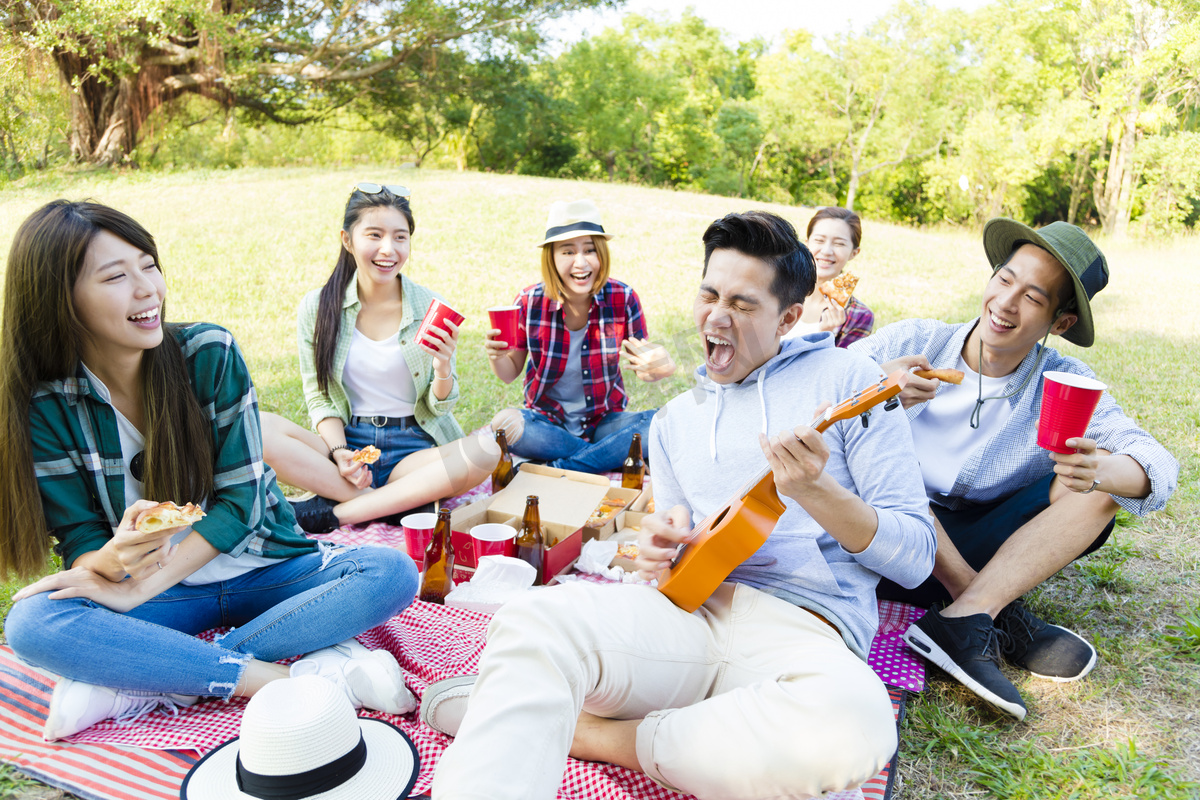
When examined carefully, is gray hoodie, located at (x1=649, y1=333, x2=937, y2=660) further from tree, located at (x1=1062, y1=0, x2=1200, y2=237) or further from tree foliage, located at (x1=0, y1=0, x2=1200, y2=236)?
tree, located at (x1=1062, y1=0, x2=1200, y2=237)

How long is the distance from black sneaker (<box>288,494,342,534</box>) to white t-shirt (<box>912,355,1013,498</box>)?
290 cm

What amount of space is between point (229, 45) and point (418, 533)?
21464mm

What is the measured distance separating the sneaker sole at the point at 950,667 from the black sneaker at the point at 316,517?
2815 millimetres

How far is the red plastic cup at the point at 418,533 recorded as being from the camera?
360 centimetres

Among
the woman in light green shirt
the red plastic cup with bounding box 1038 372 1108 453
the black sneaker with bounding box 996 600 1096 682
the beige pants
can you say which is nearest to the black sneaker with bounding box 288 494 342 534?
the woman in light green shirt

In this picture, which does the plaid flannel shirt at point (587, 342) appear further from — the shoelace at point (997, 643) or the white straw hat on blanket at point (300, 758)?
the white straw hat on blanket at point (300, 758)

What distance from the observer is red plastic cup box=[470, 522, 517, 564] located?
3.44 meters

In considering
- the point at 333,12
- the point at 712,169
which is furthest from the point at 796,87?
the point at 333,12

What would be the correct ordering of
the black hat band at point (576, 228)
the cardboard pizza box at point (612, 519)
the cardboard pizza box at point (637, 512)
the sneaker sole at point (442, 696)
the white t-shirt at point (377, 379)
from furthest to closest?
the black hat band at point (576, 228) → the white t-shirt at point (377, 379) → the cardboard pizza box at point (637, 512) → the cardboard pizza box at point (612, 519) → the sneaker sole at point (442, 696)

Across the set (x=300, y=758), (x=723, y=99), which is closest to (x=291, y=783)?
(x=300, y=758)

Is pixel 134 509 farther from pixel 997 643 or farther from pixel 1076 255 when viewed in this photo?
pixel 1076 255

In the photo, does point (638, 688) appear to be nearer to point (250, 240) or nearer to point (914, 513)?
point (914, 513)

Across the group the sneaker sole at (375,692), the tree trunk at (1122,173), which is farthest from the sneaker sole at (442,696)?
the tree trunk at (1122,173)

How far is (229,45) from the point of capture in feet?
67.0
